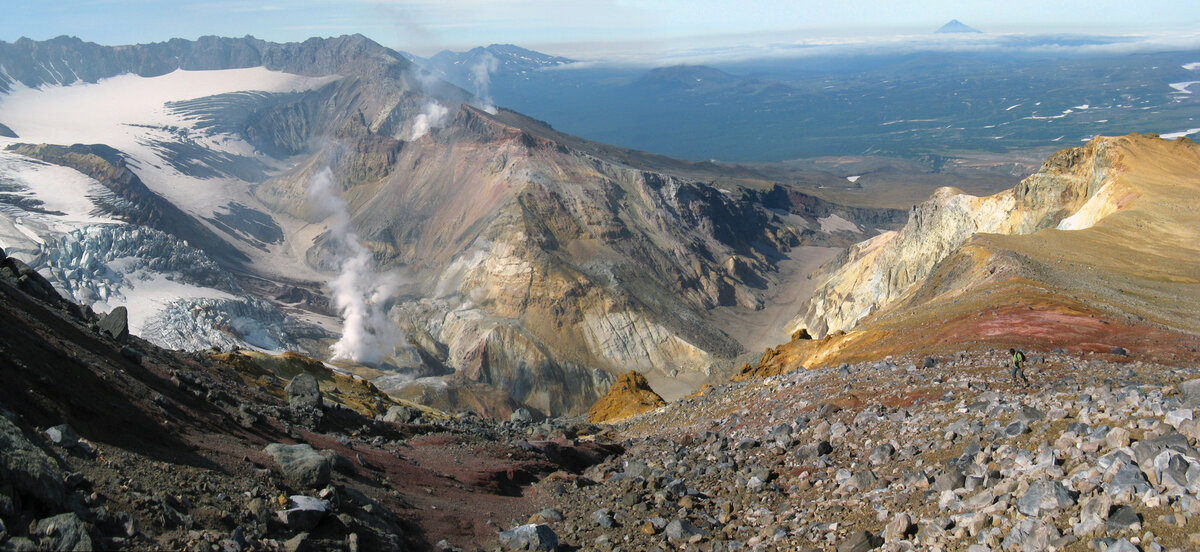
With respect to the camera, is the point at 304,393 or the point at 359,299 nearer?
the point at 304,393

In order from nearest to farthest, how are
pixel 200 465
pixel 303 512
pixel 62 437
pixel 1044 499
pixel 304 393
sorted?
pixel 1044 499 < pixel 62 437 < pixel 303 512 < pixel 200 465 < pixel 304 393

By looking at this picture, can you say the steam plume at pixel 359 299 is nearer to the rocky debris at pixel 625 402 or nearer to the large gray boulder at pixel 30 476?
the rocky debris at pixel 625 402

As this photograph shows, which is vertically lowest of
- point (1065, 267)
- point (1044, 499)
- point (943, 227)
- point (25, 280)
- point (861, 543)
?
point (943, 227)

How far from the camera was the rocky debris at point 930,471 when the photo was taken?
394 inches

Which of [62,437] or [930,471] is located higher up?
[62,437]

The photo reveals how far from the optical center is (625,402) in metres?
52.2

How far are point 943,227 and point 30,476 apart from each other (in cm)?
8887

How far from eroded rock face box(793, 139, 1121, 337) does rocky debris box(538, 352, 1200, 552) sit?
44303 mm

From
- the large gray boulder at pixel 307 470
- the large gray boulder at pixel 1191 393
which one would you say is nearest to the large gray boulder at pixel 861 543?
the large gray boulder at pixel 1191 393

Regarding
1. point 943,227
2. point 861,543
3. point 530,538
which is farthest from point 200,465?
point 943,227

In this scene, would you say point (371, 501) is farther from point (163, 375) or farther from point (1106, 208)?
point (1106, 208)

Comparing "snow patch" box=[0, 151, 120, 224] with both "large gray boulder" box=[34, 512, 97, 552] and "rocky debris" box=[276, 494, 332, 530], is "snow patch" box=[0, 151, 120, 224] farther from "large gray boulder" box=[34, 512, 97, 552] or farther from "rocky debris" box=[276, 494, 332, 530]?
"large gray boulder" box=[34, 512, 97, 552]

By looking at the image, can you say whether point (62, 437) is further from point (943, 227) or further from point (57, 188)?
point (57, 188)

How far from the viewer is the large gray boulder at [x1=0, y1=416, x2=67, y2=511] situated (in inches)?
381
